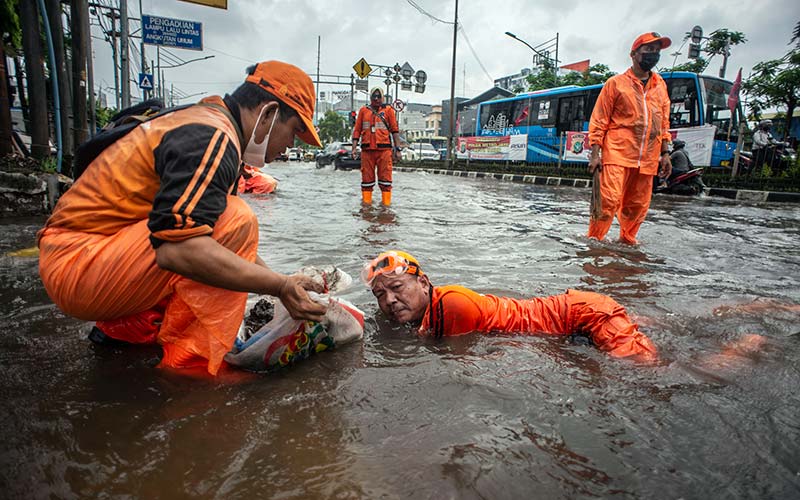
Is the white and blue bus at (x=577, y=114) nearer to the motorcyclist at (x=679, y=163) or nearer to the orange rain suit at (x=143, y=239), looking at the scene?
the motorcyclist at (x=679, y=163)

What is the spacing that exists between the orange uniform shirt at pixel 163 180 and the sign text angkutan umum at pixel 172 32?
592 inches

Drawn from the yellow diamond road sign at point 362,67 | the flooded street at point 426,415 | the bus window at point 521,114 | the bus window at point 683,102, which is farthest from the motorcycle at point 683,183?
the yellow diamond road sign at point 362,67

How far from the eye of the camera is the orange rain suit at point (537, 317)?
90.4 inches

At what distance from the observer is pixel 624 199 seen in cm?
475

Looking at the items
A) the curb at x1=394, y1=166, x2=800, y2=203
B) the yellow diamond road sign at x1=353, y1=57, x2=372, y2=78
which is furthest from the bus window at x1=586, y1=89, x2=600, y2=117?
the yellow diamond road sign at x1=353, y1=57, x2=372, y2=78

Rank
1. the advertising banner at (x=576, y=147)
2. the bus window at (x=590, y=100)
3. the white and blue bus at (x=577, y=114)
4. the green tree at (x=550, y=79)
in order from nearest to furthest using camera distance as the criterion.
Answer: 1. the white and blue bus at (x=577, y=114)
2. the advertising banner at (x=576, y=147)
3. the bus window at (x=590, y=100)
4. the green tree at (x=550, y=79)

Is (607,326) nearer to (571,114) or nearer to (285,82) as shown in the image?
(285,82)

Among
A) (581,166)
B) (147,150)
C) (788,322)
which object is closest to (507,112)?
(581,166)

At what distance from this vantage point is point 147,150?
60.8 inches

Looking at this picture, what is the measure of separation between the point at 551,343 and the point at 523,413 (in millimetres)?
870

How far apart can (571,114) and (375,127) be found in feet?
38.7

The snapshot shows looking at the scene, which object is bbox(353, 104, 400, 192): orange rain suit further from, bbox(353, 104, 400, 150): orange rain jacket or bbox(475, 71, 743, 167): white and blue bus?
bbox(475, 71, 743, 167): white and blue bus

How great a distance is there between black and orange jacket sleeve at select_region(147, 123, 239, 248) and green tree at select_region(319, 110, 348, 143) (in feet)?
216

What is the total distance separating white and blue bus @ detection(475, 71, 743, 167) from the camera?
12656 millimetres
